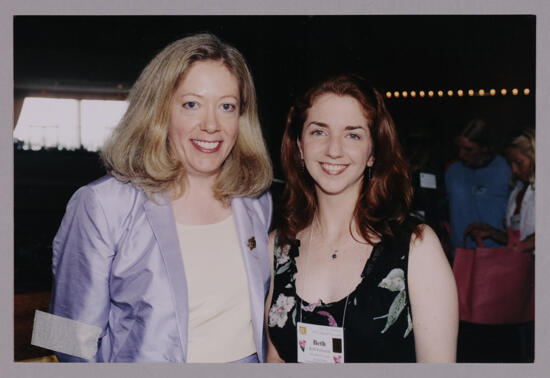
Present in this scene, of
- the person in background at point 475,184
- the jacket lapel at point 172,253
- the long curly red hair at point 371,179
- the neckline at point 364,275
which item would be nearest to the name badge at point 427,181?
the person in background at point 475,184

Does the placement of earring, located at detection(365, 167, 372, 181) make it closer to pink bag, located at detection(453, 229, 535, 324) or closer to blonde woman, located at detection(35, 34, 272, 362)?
blonde woman, located at detection(35, 34, 272, 362)

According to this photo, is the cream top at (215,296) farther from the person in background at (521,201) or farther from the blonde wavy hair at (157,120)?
the person in background at (521,201)

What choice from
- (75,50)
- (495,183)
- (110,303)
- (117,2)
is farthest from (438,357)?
(75,50)

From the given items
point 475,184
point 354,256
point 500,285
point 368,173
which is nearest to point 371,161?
point 368,173

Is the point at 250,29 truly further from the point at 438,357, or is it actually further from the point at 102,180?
the point at 438,357

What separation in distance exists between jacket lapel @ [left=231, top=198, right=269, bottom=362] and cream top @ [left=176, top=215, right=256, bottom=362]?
2 centimetres

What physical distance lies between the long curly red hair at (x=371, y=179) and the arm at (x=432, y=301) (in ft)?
0.41

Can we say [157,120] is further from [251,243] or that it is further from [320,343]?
[320,343]

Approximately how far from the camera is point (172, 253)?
155 cm

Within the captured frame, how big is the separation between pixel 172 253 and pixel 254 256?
30cm

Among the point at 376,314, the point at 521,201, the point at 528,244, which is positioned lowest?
the point at 376,314

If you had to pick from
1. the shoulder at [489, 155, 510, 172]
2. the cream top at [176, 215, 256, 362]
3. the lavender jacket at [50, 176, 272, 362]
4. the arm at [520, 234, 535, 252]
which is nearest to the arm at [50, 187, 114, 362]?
the lavender jacket at [50, 176, 272, 362]

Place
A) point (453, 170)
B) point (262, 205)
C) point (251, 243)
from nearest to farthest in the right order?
1. point (251, 243)
2. point (262, 205)
3. point (453, 170)

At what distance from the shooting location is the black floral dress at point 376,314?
1.60 meters
